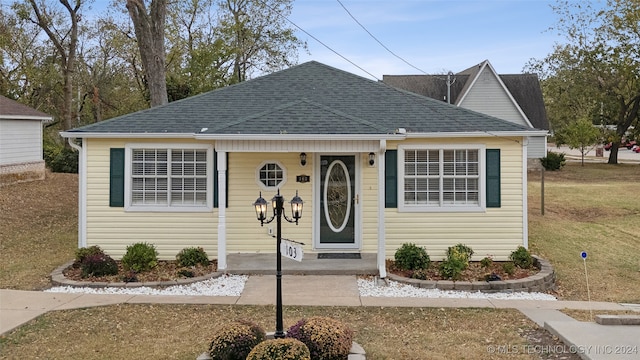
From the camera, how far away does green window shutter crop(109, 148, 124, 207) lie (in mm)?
10047

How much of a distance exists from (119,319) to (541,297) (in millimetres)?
6342

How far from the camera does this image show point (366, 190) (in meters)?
10.3

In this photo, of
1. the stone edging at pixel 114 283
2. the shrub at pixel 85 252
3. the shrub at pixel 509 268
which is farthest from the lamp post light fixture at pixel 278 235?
the shrub at pixel 85 252

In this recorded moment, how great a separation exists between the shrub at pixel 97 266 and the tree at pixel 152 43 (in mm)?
7642

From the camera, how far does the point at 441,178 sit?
1005cm

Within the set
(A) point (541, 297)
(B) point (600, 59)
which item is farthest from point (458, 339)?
(B) point (600, 59)

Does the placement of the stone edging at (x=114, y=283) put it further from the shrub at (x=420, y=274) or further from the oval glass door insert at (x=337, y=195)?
the shrub at (x=420, y=274)

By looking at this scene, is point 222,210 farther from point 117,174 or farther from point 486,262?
point 486,262

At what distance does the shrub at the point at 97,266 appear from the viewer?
884 cm

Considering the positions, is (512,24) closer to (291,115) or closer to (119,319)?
(291,115)

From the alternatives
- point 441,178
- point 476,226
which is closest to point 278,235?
point 441,178

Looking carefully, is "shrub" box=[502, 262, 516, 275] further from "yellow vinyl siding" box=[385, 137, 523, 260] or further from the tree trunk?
the tree trunk

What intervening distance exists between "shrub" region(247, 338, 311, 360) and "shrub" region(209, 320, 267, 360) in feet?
0.82

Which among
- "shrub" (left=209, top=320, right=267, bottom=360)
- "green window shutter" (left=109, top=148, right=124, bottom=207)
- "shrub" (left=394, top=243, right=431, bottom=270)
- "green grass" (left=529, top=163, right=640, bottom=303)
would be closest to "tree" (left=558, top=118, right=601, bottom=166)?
"green grass" (left=529, top=163, right=640, bottom=303)
